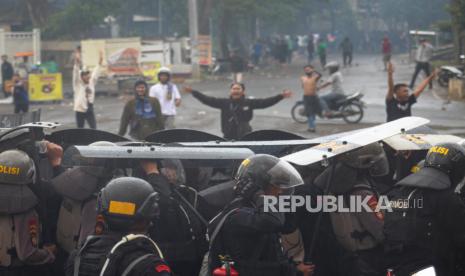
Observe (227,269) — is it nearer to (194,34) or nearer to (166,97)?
(166,97)

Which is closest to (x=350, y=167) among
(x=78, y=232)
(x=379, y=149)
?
(x=379, y=149)

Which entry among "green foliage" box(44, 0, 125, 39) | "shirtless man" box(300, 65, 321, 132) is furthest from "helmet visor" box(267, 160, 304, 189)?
"green foliage" box(44, 0, 125, 39)

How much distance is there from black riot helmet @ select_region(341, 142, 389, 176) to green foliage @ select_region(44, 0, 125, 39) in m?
36.8

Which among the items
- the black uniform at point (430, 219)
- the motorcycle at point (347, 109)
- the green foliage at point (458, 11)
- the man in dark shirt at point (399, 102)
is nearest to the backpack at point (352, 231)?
the black uniform at point (430, 219)

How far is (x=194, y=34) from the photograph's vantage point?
36.1m

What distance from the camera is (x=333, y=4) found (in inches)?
3164

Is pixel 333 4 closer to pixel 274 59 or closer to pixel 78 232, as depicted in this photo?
pixel 274 59

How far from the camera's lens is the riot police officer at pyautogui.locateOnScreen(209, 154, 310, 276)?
16.7ft

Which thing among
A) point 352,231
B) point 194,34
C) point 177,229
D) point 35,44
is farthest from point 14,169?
point 194,34

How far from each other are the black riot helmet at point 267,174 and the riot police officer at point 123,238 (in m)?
0.70

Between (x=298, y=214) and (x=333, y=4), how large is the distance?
75.5 metres

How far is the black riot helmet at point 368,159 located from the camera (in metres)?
6.18

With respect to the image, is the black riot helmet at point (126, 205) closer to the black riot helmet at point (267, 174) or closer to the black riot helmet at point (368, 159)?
the black riot helmet at point (267, 174)

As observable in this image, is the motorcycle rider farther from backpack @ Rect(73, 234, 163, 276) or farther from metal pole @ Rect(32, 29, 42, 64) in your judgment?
backpack @ Rect(73, 234, 163, 276)
